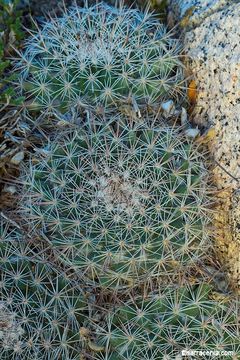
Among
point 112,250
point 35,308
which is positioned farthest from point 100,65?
point 35,308

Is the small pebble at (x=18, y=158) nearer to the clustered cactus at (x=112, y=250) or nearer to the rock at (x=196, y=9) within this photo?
the clustered cactus at (x=112, y=250)

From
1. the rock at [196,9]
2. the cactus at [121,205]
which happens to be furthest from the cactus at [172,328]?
the rock at [196,9]

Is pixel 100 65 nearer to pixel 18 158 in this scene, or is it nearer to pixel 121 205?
pixel 18 158

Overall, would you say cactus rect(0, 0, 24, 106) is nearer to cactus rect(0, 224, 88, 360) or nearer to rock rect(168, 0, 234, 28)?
cactus rect(0, 224, 88, 360)

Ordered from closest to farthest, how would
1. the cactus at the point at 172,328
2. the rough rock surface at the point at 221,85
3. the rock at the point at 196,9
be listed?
1. the cactus at the point at 172,328
2. the rough rock surface at the point at 221,85
3. the rock at the point at 196,9

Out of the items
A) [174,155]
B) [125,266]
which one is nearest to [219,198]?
[174,155]
